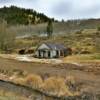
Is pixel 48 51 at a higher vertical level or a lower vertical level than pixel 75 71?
lower

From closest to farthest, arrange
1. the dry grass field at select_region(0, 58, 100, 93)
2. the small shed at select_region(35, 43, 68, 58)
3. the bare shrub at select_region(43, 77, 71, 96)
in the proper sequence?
the bare shrub at select_region(43, 77, 71, 96)
the dry grass field at select_region(0, 58, 100, 93)
the small shed at select_region(35, 43, 68, 58)

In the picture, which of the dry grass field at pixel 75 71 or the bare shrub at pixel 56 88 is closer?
the bare shrub at pixel 56 88

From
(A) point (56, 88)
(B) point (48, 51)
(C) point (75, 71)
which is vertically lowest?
(B) point (48, 51)

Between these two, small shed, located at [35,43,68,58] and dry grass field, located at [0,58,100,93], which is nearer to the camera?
dry grass field, located at [0,58,100,93]

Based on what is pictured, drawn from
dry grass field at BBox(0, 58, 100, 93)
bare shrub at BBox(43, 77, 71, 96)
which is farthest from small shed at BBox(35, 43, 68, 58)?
bare shrub at BBox(43, 77, 71, 96)

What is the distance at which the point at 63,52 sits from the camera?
78.1m

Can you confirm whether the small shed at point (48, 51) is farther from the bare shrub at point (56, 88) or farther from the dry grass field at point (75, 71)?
the bare shrub at point (56, 88)

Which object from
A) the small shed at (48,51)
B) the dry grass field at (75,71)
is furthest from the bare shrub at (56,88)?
the small shed at (48,51)

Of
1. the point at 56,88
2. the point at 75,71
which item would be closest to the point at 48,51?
the point at 75,71

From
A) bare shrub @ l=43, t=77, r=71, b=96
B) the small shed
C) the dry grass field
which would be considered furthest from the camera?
the small shed

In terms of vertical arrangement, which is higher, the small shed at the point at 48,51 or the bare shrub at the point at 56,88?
the bare shrub at the point at 56,88

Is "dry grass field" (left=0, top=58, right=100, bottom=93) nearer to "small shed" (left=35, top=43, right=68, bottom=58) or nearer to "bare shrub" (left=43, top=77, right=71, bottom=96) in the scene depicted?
"bare shrub" (left=43, top=77, right=71, bottom=96)

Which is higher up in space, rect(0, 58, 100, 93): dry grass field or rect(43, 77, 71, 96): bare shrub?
rect(43, 77, 71, 96): bare shrub

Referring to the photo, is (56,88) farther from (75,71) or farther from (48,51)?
(48,51)
